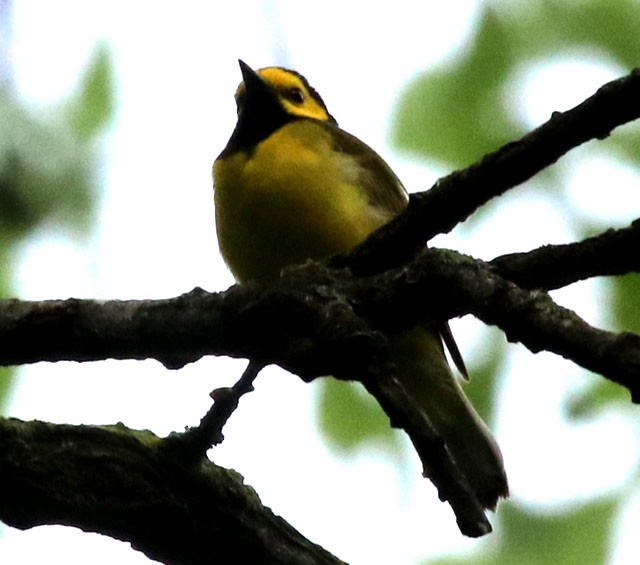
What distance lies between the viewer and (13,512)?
2.40 m

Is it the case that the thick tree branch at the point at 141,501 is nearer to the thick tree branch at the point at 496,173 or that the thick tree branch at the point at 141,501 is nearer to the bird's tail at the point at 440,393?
the thick tree branch at the point at 496,173

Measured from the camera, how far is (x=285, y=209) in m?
3.54

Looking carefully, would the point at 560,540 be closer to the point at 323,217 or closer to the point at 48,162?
the point at 323,217

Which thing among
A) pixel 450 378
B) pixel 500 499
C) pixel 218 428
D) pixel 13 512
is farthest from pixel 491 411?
pixel 13 512

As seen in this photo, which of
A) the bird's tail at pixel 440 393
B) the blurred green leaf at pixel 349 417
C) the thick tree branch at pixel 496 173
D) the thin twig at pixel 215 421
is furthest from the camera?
the bird's tail at pixel 440 393

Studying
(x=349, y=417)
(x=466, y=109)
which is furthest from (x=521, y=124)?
(x=349, y=417)

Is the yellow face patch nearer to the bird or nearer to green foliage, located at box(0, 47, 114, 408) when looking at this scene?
the bird

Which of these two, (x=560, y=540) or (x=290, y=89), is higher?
(x=290, y=89)

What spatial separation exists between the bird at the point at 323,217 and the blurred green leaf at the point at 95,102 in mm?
612

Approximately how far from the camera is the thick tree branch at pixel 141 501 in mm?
2412

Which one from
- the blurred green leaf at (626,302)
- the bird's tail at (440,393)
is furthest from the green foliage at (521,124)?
the bird's tail at (440,393)

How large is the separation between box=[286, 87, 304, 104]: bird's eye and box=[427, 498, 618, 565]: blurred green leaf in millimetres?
2224

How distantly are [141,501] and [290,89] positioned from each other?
2629 mm

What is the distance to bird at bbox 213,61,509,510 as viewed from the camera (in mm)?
3537
